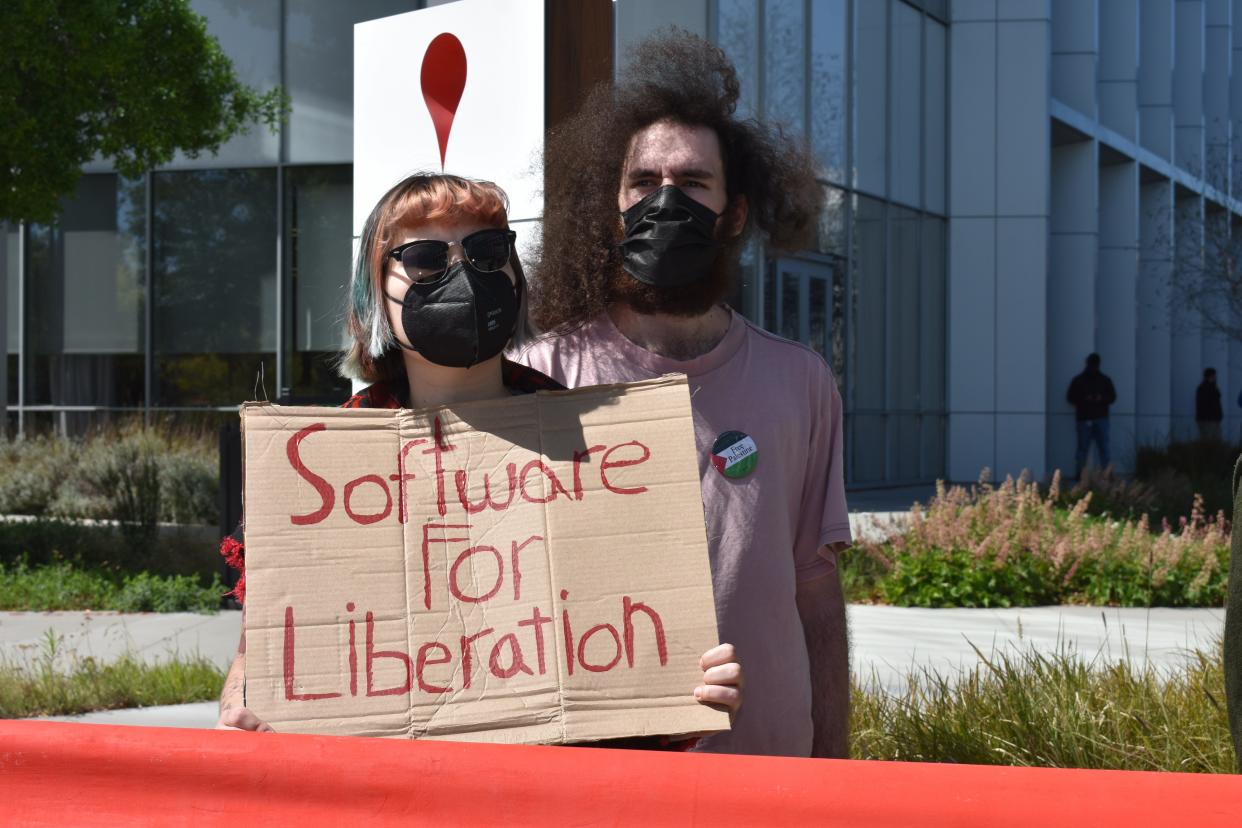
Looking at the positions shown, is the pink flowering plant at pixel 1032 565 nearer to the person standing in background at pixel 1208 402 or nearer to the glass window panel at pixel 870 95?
the glass window panel at pixel 870 95

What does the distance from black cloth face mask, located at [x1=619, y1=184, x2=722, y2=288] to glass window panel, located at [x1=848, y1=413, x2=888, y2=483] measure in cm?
1640

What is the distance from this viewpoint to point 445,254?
6.97ft

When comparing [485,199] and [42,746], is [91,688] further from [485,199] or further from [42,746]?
[485,199]

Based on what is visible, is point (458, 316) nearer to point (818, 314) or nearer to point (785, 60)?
point (785, 60)

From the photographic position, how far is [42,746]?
2123 mm

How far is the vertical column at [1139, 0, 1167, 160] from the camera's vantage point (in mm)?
29125

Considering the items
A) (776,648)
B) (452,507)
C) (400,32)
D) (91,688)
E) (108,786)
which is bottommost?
(91,688)

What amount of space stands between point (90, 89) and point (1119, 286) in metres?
20.7

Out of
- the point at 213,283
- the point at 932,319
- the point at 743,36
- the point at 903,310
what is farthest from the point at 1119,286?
the point at 213,283

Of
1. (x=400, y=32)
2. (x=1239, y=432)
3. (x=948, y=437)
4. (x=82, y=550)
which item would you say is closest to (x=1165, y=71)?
(x=1239, y=432)

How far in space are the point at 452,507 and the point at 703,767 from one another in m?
0.54

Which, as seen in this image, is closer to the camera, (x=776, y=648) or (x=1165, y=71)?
(x=776, y=648)

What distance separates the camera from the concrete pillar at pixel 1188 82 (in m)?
31.4

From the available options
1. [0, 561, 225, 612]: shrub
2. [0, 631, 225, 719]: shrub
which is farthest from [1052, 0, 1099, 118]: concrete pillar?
[0, 631, 225, 719]: shrub
